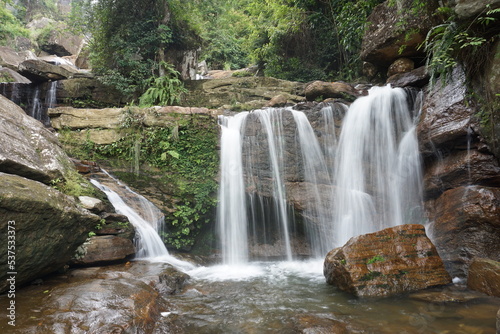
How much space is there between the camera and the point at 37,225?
406cm

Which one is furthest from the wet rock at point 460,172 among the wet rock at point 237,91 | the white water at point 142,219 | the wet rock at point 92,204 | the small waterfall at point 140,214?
the wet rock at point 92,204

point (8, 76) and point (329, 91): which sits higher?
point (8, 76)

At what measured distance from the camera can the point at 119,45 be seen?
1302 centimetres

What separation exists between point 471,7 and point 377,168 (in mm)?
4427

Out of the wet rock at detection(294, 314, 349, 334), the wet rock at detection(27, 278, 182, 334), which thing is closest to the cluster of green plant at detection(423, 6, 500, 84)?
the wet rock at detection(294, 314, 349, 334)

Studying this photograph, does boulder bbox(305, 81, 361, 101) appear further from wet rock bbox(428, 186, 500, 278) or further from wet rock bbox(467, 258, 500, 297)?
wet rock bbox(467, 258, 500, 297)

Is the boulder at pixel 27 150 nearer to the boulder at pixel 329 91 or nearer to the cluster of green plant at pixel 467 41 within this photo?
the cluster of green plant at pixel 467 41

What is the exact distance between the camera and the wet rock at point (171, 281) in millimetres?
5227

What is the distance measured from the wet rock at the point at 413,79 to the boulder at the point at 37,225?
946 centimetres

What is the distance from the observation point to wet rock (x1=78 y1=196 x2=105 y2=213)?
6.36 m

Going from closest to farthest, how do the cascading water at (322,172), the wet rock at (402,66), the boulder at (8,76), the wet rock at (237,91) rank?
the cascading water at (322,172) < the wet rock at (402,66) < the wet rock at (237,91) < the boulder at (8,76)

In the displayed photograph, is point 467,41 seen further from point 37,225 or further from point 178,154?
point 37,225

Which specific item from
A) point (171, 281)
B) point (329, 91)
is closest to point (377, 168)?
point (329, 91)

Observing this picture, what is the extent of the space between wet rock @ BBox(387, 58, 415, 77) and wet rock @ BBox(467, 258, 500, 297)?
7.53 m
